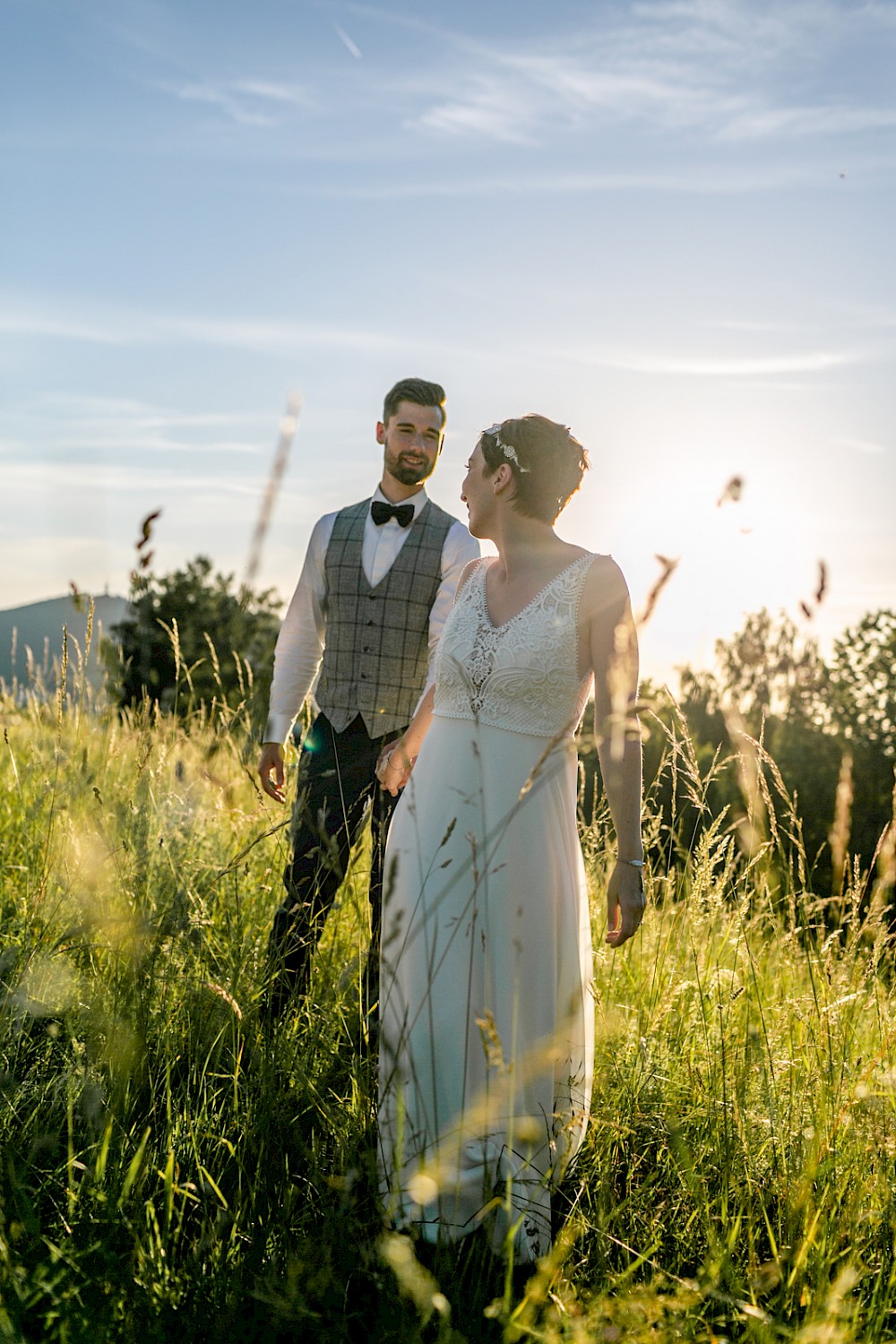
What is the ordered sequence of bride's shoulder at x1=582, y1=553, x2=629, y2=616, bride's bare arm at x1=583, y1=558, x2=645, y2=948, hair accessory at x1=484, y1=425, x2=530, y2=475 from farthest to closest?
1. hair accessory at x1=484, y1=425, x2=530, y2=475
2. bride's shoulder at x1=582, y1=553, x2=629, y2=616
3. bride's bare arm at x1=583, y1=558, x2=645, y2=948

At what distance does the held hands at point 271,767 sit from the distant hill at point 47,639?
2.03ft

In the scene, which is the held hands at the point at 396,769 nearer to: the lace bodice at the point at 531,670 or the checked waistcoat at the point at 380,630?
the lace bodice at the point at 531,670

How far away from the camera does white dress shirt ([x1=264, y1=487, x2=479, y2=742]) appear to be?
348cm

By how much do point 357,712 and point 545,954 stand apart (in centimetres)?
128

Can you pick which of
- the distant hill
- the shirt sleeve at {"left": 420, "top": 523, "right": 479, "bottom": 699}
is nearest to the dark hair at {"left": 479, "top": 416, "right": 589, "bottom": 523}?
the shirt sleeve at {"left": 420, "top": 523, "right": 479, "bottom": 699}

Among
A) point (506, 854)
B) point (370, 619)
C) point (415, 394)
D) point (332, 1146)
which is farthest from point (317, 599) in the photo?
point (332, 1146)

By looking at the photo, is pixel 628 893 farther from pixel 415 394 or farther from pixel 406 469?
pixel 415 394

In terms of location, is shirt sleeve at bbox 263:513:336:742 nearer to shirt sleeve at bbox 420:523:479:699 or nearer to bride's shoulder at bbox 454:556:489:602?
shirt sleeve at bbox 420:523:479:699

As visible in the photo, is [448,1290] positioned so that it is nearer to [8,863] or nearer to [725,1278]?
[725,1278]

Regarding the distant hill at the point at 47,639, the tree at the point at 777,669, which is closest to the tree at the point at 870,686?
the tree at the point at 777,669

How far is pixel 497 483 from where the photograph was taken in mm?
2559

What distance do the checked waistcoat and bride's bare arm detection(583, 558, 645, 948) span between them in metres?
1.09

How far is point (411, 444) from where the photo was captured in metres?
3.55

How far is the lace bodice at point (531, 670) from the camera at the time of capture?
2410mm
